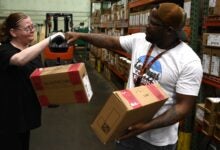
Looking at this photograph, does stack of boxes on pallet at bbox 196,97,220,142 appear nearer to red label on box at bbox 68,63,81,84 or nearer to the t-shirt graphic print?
the t-shirt graphic print

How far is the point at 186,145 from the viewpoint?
353 centimetres

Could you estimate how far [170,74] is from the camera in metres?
1.97

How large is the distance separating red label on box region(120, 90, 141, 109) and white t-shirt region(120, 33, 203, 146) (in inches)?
10.5

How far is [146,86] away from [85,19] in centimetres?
1426

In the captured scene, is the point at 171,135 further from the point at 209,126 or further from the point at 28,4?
the point at 28,4

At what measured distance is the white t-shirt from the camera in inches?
76.0

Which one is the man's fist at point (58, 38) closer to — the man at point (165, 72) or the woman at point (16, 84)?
the woman at point (16, 84)

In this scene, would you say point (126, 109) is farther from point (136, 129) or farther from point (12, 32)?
point (12, 32)

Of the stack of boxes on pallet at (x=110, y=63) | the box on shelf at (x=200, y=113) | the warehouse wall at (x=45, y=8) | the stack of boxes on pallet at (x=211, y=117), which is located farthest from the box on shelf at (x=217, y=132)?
the warehouse wall at (x=45, y=8)

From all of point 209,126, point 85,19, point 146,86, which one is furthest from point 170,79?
point 85,19

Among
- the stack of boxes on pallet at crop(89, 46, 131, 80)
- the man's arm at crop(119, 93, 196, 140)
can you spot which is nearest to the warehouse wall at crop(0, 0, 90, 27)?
the stack of boxes on pallet at crop(89, 46, 131, 80)

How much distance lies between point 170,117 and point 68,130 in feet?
9.93

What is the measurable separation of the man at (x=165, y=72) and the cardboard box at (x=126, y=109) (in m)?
0.10

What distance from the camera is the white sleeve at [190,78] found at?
6.29ft
